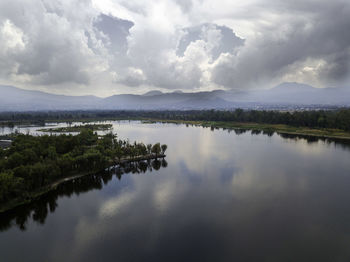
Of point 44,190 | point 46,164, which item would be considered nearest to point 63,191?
point 44,190

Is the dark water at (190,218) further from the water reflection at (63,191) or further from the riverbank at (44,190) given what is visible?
the riverbank at (44,190)

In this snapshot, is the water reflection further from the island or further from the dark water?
the island

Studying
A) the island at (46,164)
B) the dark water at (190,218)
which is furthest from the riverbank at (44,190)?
the dark water at (190,218)

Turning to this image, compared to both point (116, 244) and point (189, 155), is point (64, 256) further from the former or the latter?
point (189, 155)

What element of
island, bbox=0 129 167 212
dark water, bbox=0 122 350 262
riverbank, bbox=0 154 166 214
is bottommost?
dark water, bbox=0 122 350 262

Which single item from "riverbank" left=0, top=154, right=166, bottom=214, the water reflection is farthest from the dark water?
"riverbank" left=0, top=154, right=166, bottom=214

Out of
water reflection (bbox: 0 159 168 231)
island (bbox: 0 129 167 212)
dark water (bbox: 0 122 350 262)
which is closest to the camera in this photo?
dark water (bbox: 0 122 350 262)
